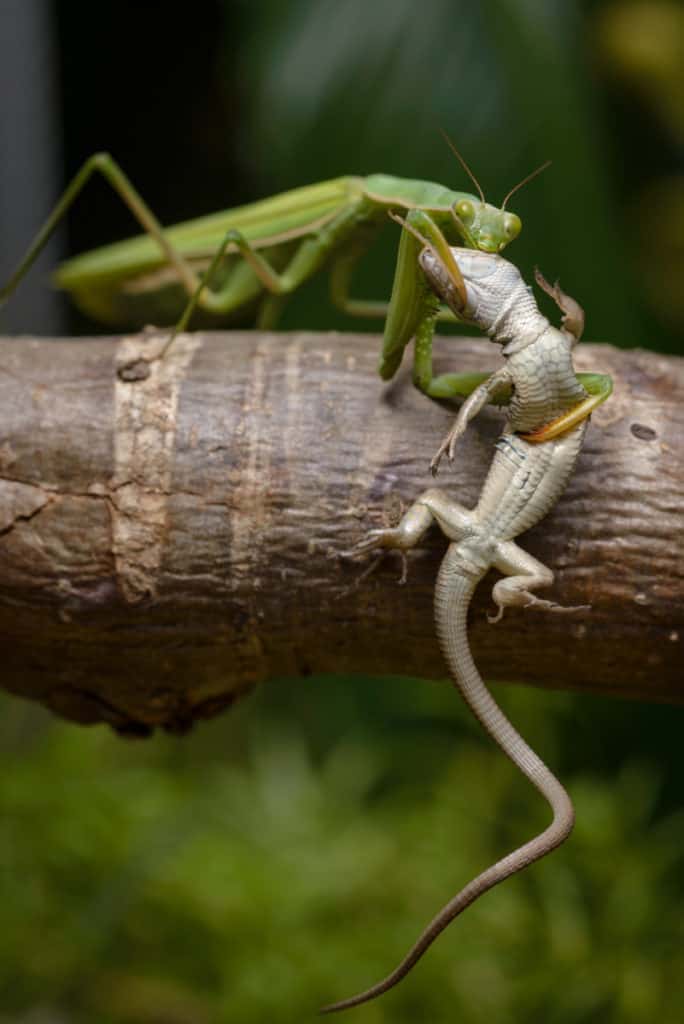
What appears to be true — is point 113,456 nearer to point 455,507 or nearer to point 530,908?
point 455,507

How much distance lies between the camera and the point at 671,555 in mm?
1536

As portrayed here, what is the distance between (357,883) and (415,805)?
0.41 metres

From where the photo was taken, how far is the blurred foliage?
264cm

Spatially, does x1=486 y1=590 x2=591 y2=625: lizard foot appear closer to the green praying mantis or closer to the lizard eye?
the green praying mantis

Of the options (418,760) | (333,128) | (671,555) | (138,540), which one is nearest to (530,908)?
(418,760)

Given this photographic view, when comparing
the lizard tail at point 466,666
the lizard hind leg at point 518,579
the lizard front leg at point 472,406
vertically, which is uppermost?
the lizard front leg at point 472,406

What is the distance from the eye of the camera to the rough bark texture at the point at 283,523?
1.56 m

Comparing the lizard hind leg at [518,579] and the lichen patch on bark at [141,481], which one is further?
the lichen patch on bark at [141,481]

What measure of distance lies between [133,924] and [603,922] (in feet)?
4.45

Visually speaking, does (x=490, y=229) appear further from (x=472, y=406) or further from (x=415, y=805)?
(x=415, y=805)

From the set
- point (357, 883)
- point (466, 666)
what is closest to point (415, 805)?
point (357, 883)

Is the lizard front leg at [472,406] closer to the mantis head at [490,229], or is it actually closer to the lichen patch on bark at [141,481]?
the mantis head at [490,229]

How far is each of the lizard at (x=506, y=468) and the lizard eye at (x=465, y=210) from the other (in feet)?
0.28

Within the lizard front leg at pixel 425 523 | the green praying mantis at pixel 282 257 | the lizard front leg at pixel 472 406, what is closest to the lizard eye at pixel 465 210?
the green praying mantis at pixel 282 257
